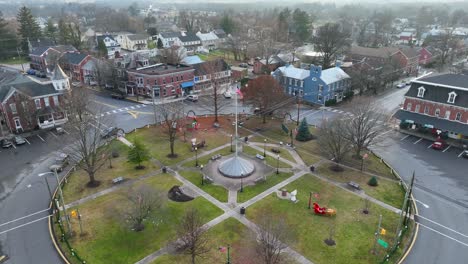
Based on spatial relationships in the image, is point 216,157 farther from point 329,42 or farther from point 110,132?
point 329,42

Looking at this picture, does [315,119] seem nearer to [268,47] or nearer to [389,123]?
[389,123]

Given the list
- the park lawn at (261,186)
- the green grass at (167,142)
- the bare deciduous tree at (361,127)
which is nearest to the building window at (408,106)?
the bare deciduous tree at (361,127)

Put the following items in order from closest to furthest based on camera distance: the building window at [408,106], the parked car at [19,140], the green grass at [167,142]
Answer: the green grass at [167,142] → the parked car at [19,140] → the building window at [408,106]

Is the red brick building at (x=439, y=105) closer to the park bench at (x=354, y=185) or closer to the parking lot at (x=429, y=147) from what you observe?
the parking lot at (x=429, y=147)

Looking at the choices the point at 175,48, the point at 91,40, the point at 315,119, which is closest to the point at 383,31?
the point at 175,48

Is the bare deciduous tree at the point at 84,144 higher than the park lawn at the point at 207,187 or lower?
higher
